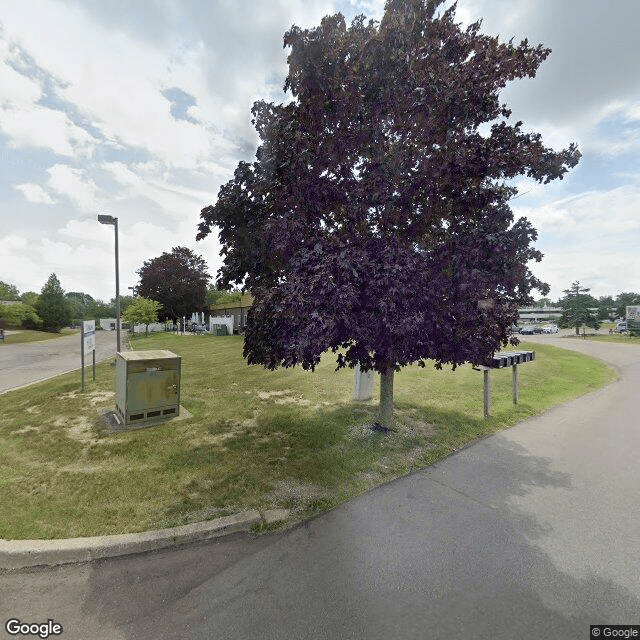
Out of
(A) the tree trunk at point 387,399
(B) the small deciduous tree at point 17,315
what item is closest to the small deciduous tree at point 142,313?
(B) the small deciduous tree at point 17,315

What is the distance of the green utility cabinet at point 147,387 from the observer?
21.0 ft

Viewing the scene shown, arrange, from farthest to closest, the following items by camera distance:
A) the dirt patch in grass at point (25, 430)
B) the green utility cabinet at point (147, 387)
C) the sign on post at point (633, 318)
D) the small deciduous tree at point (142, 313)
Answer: the sign on post at point (633, 318) → the small deciduous tree at point (142, 313) → the green utility cabinet at point (147, 387) → the dirt patch in grass at point (25, 430)

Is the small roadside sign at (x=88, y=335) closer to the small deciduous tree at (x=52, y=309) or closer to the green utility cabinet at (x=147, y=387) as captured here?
the green utility cabinet at (x=147, y=387)

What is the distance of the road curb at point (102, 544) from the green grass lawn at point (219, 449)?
13 cm

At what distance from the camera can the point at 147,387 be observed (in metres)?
6.54

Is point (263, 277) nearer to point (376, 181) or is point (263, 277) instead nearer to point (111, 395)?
point (376, 181)

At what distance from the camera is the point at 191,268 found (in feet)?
149

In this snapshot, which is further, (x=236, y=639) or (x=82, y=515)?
(x=82, y=515)

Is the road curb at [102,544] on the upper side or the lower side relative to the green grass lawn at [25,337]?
upper

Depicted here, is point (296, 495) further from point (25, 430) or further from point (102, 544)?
point (25, 430)

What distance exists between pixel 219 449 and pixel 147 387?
7.20ft

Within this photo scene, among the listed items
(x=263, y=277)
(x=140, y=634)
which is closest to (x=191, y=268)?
(x=263, y=277)

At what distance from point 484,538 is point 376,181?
4526 mm

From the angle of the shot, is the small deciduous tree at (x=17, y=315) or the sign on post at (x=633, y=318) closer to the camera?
the sign on post at (x=633, y=318)
